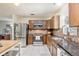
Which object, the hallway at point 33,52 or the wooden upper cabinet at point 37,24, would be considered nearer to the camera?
the hallway at point 33,52

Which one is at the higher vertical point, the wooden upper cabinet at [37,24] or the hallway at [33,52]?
the wooden upper cabinet at [37,24]

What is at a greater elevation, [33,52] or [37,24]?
[37,24]

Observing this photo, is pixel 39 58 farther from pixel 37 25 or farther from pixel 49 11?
pixel 37 25

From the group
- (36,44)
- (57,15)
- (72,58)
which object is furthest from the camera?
(36,44)

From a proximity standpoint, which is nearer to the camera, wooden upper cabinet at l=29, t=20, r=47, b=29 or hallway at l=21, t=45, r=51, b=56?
hallway at l=21, t=45, r=51, b=56

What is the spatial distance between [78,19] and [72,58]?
1.02m

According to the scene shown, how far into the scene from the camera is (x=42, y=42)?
7.58 meters

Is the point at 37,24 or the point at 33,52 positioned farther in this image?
the point at 37,24

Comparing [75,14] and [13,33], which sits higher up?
[75,14]

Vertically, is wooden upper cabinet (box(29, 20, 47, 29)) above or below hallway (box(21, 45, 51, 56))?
above

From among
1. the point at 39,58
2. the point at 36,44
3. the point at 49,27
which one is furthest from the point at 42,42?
the point at 39,58

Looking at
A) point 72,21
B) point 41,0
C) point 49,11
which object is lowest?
point 72,21

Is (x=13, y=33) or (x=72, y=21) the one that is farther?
(x=13, y=33)

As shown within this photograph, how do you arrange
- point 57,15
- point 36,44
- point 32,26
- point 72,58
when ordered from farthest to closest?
point 32,26 → point 36,44 → point 57,15 → point 72,58
